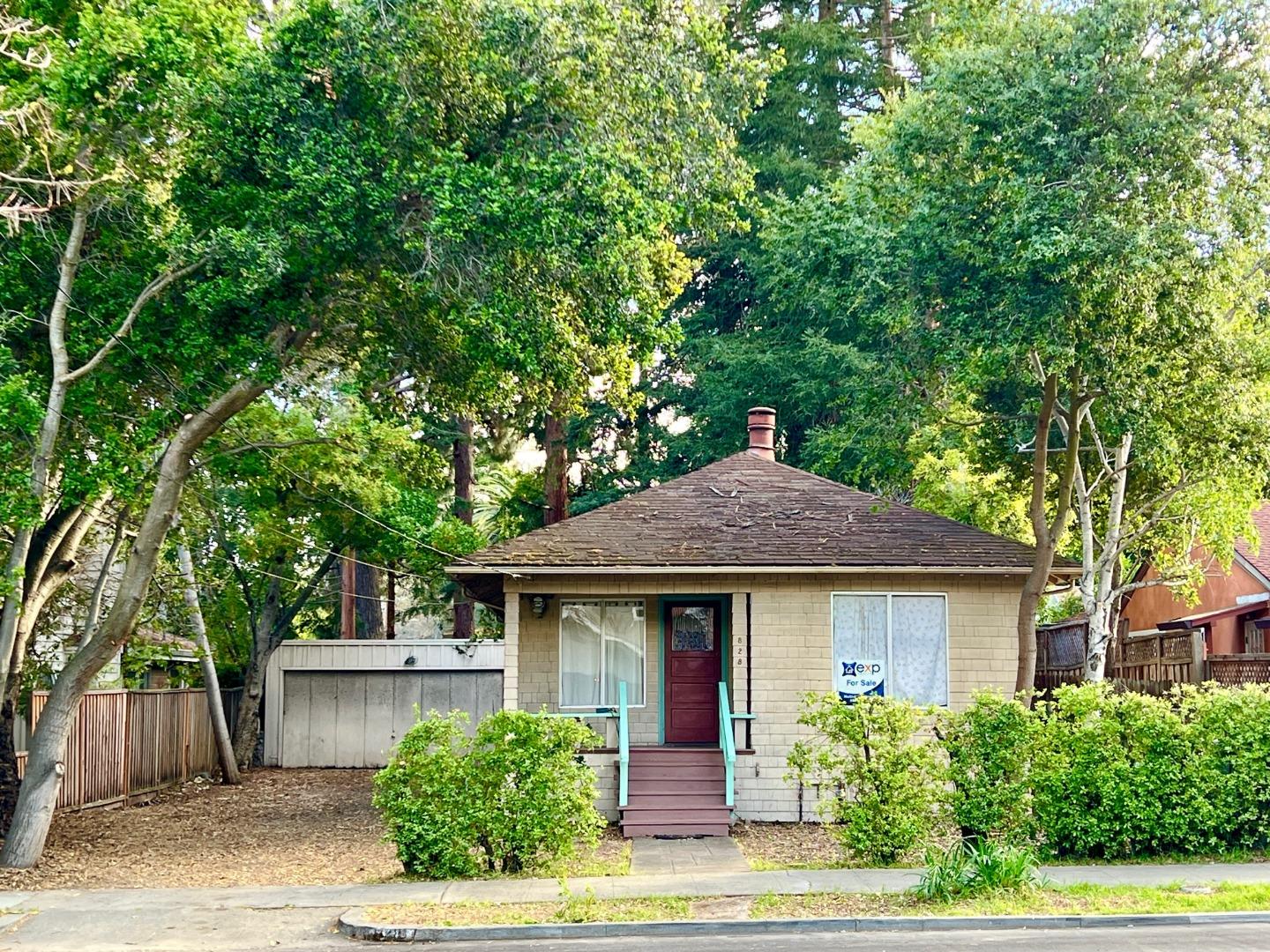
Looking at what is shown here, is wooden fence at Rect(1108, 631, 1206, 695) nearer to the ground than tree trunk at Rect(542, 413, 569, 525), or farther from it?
nearer to the ground

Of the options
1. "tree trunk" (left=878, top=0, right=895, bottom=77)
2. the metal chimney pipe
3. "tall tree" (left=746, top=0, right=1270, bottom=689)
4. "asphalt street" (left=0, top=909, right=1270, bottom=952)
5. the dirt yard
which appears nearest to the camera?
"asphalt street" (left=0, top=909, right=1270, bottom=952)

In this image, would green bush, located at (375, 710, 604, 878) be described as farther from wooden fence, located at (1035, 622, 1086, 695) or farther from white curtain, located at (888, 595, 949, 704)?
wooden fence, located at (1035, 622, 1086, 695)

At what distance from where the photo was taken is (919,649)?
683 inches

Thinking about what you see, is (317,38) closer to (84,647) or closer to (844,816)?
(84,647)

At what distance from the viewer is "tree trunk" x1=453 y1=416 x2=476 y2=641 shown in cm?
3250

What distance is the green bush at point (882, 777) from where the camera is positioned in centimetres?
1275

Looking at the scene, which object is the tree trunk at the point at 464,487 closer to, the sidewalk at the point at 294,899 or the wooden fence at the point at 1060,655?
the wooden fence at the point at 1060,655

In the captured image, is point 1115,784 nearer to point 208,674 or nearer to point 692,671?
point 692,671

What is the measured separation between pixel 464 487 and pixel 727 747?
59.6 feet

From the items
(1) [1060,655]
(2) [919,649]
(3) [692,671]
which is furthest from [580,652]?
(1) [1060,655]

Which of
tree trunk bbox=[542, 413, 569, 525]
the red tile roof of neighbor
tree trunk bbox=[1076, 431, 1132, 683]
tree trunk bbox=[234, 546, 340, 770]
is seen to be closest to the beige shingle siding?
tree trunk bbox=[1076, 431, 1132, 683]

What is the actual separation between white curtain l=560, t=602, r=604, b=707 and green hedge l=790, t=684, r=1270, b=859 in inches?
207

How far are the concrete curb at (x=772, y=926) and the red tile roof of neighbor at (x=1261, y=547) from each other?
13.9 meters

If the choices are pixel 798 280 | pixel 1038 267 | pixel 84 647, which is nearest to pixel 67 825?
pixel 84 647
